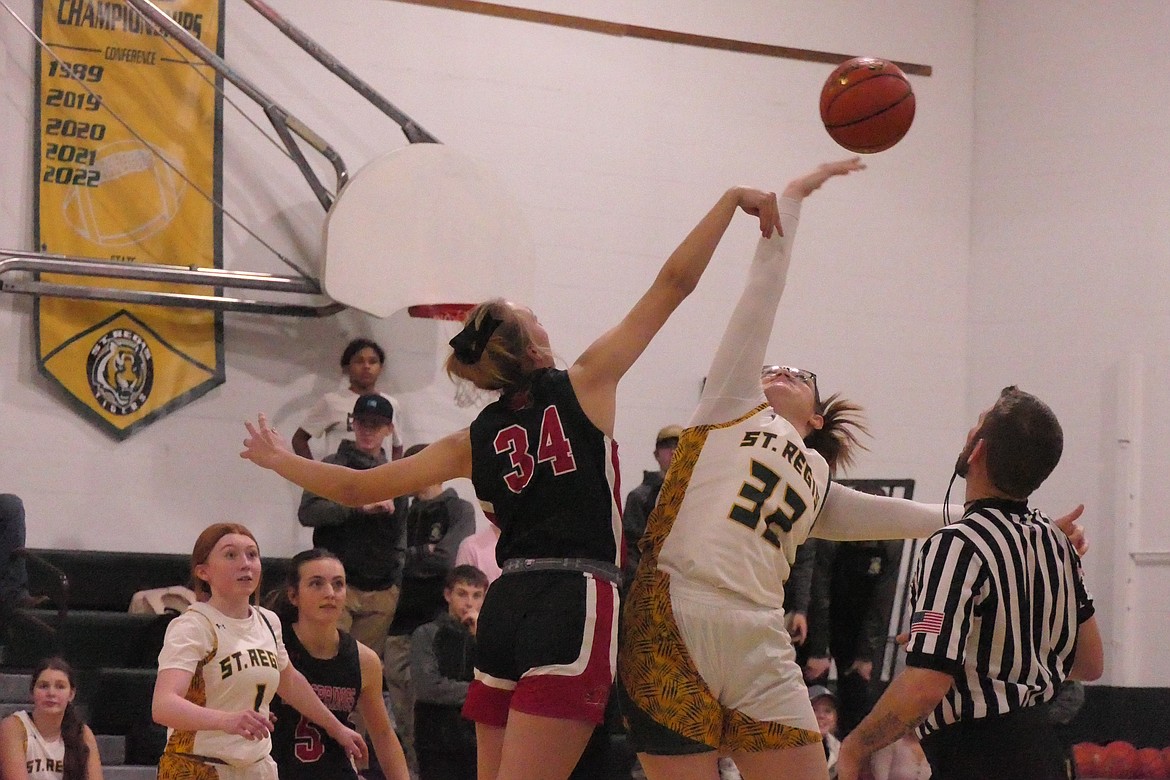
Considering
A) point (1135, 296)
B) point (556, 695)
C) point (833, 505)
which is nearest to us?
point (556, 695)

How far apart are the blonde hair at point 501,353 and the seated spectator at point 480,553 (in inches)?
174

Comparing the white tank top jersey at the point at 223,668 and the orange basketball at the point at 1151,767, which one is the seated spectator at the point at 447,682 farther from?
the orange basketball at the point at 1151,767

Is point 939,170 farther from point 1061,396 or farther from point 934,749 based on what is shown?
point 934,749

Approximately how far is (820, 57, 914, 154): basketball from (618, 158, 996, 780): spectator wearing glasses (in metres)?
0.68

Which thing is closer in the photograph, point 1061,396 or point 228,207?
point 228,207

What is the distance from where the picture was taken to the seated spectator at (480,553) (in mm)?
7824

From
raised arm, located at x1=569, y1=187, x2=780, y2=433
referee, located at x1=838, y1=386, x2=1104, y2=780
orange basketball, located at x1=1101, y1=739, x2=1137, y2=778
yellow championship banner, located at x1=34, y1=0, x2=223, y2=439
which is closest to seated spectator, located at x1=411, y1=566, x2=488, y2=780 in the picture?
yellow championship banner, located at x1=34, y1=0, x2=223, y2=439

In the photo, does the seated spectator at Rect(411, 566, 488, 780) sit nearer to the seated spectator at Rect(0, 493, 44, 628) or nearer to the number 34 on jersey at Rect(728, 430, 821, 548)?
the seated spectator at Rect(0, 493, 44, 628)

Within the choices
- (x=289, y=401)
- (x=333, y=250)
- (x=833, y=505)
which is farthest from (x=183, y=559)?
(x=833, y=505)

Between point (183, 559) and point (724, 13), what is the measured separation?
6.24m

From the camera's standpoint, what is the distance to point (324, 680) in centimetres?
511

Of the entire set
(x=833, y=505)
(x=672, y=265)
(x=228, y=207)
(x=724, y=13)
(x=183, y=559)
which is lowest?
(x=183, y=559)

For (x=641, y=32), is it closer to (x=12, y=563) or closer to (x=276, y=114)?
(x=276, y=114)

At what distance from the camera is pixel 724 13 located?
11172 millimetres
